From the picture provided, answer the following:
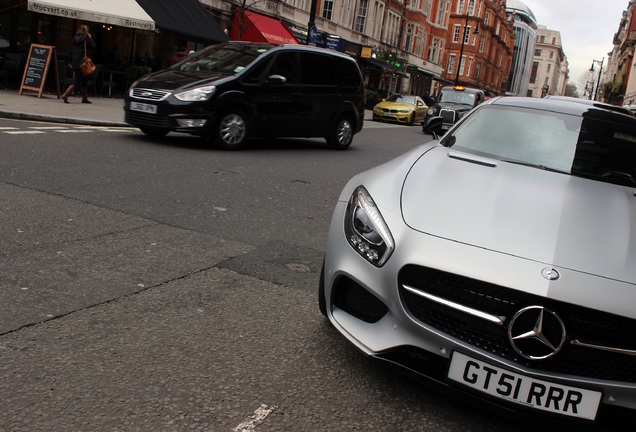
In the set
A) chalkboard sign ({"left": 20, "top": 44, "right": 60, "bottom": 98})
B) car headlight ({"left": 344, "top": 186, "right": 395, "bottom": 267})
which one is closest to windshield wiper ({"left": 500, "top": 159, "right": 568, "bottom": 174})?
car headlight ({"left": 344, "top": 186, "right": 395, "bottom": 267})

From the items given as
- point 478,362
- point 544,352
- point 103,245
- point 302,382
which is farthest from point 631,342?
point 103,245

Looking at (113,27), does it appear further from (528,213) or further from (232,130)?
(528,213)

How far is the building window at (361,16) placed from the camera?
45406 mm

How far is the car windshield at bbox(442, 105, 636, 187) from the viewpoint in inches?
156

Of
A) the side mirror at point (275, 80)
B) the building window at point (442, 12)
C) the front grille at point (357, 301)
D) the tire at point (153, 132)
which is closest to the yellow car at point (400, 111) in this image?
the side mirror at point (275, 80)

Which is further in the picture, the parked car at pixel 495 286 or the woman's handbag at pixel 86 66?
the woman's handbag at pixel 86 66

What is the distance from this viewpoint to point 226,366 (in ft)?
9.73

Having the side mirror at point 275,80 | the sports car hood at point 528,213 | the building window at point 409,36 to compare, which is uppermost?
the building window at point 409,36

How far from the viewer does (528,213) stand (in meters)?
2.92

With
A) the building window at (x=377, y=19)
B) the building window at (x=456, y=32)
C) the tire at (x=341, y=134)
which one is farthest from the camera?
the building window at (x=456, y=32)

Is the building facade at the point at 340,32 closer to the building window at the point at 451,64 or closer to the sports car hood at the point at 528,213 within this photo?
the building window at the point at 451,64

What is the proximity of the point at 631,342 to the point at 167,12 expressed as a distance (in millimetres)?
19838

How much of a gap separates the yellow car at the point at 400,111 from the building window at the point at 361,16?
17332 mm

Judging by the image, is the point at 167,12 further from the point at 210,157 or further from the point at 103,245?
the point at 103,245
